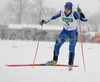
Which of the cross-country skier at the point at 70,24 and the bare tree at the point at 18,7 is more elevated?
the bare tree at the point at 18,7

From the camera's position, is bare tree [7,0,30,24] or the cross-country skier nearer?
the cross-country skier

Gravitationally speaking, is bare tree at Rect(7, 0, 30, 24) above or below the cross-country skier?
above

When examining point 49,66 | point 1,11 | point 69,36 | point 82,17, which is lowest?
point 49,66

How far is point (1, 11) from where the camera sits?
119 meters

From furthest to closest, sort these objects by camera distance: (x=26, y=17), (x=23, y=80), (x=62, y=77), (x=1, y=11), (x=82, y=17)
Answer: (x=1, y=11)
(x=26, y=17)
(x=82, y=17)
(x=62, y=77)
(x=23, y=80)

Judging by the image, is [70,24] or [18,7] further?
[18,7]

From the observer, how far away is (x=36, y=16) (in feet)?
279

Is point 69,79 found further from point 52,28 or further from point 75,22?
point 52,28

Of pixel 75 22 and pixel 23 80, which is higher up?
pixel 75 22

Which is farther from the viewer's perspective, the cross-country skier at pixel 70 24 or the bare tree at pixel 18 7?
the bare tree at pixel 18 7

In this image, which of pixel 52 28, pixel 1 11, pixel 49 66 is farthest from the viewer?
pixel 1 11

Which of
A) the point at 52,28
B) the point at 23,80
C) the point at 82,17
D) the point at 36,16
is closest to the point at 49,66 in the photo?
the point at 82,17

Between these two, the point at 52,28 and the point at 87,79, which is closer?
the point at 87,79

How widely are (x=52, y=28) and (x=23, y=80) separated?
4447cm
